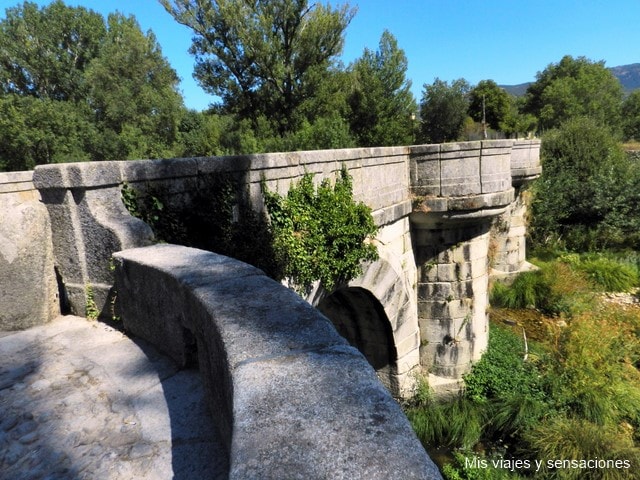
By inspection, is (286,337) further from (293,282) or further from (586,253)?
(586,253)

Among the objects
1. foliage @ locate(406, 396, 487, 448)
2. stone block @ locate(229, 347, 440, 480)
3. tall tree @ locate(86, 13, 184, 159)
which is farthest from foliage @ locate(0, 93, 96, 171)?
stone block @ locate(229, 347, 440, 480)

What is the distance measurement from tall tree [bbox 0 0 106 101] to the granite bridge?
26.2 m

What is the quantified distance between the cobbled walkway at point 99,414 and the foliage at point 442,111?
30999 millimetres

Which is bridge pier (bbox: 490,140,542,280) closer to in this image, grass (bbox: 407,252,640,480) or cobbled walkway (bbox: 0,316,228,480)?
grass (bbox: 407,252,640,480)

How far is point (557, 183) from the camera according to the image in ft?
54.5

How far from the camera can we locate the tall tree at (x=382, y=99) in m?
22.5

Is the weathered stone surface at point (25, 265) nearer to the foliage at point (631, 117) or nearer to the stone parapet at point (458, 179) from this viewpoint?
the stone parapet at point (458, 179)

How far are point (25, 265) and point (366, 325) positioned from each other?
580 centimetres

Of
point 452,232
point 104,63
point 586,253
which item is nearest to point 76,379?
point 452,232

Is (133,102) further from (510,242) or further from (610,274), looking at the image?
(610,274)

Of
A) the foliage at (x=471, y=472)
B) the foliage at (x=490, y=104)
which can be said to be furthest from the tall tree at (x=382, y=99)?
the foliage at (x=471, y=472)

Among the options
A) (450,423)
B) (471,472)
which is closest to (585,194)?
(450,423)

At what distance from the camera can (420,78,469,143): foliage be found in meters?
31.2

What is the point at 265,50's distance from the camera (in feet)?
57.6
